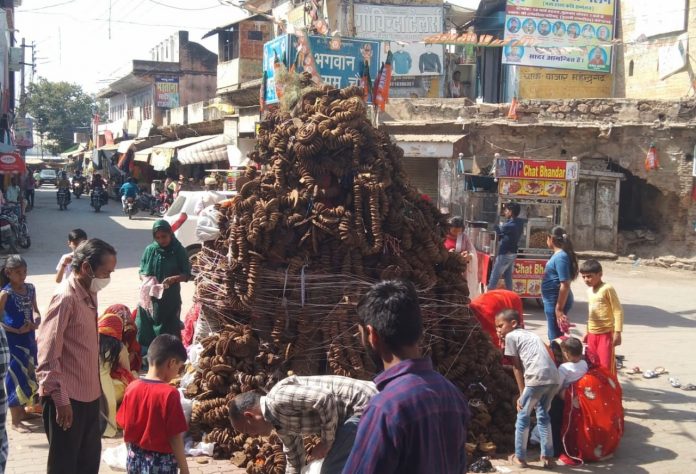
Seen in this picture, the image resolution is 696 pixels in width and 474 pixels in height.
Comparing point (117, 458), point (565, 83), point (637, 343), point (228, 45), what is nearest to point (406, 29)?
point (565, 83)

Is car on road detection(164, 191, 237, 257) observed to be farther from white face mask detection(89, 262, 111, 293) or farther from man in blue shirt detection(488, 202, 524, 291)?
white face mask detection(89, 262, 111, 293)

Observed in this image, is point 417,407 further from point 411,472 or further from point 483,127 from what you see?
point 483,127

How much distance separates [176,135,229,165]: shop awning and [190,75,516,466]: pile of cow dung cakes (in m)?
23.0

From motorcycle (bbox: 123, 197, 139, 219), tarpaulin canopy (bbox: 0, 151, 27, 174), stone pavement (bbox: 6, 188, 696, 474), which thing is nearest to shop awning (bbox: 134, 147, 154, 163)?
motorcycle (bbox: 123, 197, 139, 219)

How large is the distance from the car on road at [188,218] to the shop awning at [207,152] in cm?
1418

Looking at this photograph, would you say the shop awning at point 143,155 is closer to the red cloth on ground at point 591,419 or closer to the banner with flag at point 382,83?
the banner with flag at point 382,83

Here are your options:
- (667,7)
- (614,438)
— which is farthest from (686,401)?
(667,7)

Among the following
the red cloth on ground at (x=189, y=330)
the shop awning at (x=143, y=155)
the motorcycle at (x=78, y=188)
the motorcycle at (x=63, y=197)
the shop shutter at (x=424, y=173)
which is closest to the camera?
the red cloth on ground at (x=189, y=330)

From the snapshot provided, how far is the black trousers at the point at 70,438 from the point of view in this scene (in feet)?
13.7

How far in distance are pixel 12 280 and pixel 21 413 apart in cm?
114

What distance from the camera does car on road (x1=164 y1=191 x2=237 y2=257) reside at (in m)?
13.9

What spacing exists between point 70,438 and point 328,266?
7.65ft

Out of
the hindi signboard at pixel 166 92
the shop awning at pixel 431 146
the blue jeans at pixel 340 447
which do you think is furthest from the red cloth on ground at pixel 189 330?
the hindi signboard at pixel 166 92

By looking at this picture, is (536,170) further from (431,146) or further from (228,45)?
(228,45)
